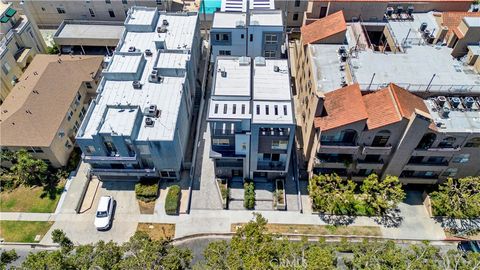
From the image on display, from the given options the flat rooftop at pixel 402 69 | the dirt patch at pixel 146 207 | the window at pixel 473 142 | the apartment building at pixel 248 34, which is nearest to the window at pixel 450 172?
the window at pixel 473 142

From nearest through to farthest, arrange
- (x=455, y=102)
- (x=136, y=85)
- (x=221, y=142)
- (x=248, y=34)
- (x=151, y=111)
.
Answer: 1. (x=455, y=102)
2. (x=221, y=142)
3. (x=151, y=111)
4. (x=136, y=85)
5. (x=248, y=34)

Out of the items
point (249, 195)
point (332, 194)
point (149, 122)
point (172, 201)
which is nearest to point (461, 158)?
point (332, 194)

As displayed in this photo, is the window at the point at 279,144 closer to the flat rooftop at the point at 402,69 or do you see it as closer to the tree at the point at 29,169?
the flat rooftop at the point at 402,69

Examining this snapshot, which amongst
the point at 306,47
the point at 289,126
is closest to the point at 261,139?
the point at 289,126

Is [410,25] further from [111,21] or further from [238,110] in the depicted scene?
[111,21]

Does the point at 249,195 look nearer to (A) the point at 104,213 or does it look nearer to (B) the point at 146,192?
(B) the point at 146,192

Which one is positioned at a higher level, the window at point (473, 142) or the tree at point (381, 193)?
the window at point (473, 142)
